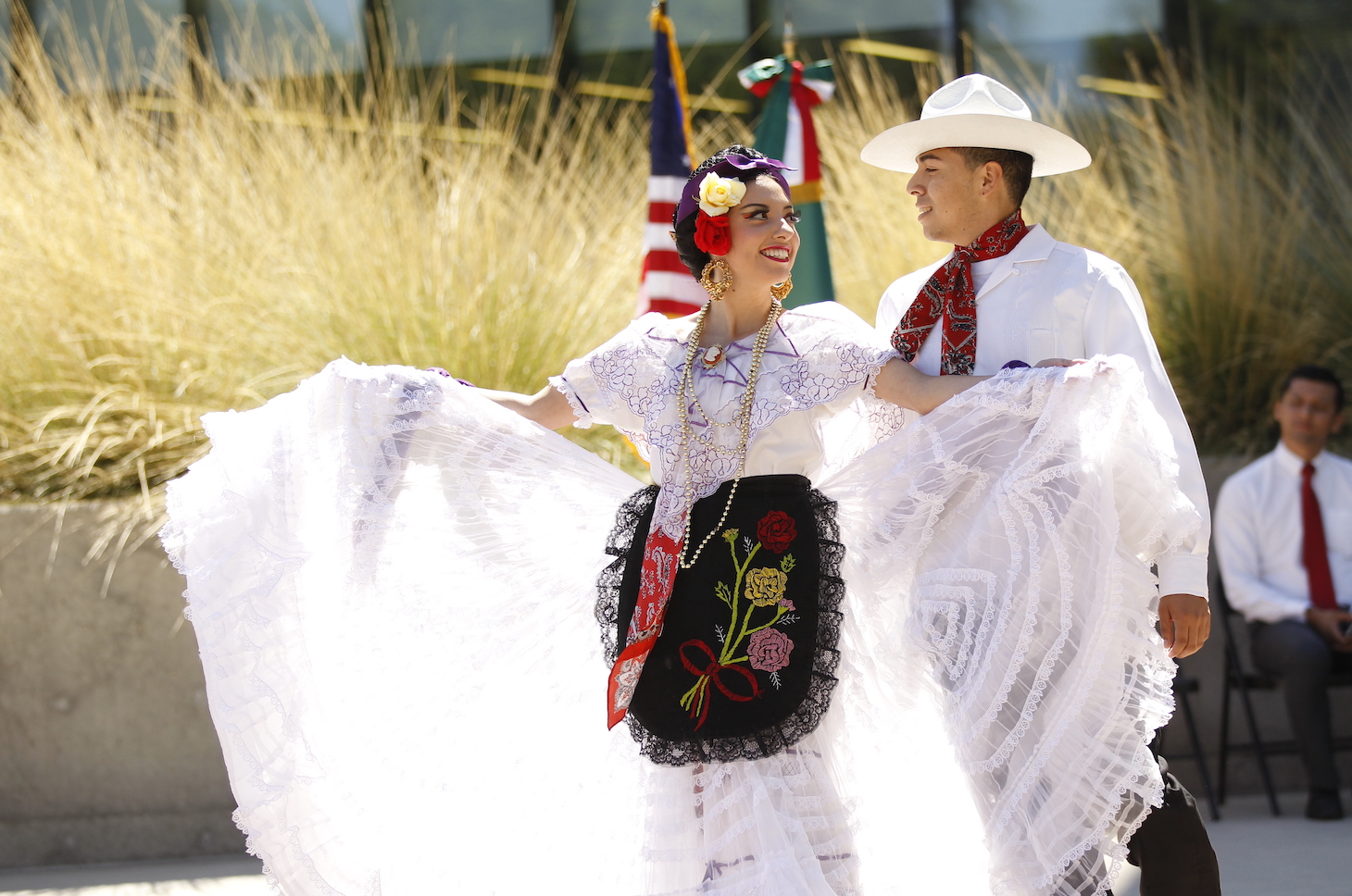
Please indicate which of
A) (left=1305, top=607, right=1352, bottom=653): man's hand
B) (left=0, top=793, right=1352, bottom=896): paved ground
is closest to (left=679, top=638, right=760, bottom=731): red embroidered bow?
(left=0, top=793, right=1352, bottom=896): paved ground

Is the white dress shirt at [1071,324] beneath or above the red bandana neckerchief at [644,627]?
above

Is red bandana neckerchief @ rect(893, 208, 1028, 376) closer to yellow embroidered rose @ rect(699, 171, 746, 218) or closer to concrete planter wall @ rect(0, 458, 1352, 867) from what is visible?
yellow embroidered rose @ rect(699, 171, 746, 218)

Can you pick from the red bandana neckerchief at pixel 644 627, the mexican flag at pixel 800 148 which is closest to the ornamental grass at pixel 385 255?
the mexican flag at pixel 800 148

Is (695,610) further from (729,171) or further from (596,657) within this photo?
(729,171)

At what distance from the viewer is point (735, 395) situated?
2.57m

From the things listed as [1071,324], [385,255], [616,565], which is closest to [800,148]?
[385,255]

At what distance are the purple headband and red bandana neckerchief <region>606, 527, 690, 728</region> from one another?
2.36 feet

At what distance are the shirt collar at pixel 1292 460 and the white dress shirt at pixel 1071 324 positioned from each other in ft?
7.47

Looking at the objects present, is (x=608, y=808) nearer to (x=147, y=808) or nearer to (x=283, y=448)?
(x=283, y=448)

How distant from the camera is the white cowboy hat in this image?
2680mm

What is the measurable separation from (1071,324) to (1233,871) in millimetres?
1934

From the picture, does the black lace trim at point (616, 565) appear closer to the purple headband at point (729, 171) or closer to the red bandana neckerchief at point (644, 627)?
the red bandana neckerchief at point (644, 627)

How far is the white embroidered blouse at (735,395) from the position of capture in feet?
8.34

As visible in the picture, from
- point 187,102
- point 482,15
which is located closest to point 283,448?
point 187,102
